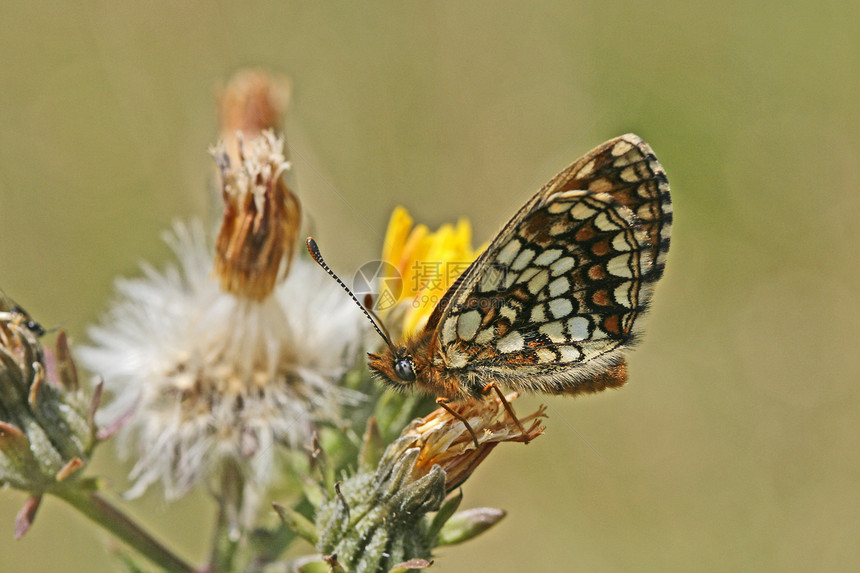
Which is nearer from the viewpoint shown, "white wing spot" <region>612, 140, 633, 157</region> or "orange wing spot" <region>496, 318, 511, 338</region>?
"white wing spot" <region>612, 140, 633, 157</region>

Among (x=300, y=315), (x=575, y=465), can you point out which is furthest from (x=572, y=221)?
(x=575, y=465)

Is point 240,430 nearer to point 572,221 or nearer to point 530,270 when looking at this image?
point 530,270

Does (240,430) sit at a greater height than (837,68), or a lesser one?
lesser

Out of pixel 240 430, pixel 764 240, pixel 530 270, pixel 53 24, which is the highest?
pixel 53 24

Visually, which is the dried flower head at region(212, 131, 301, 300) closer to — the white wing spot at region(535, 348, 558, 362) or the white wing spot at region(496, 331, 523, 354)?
the white wing spot at region(496, 331, 523, 354)

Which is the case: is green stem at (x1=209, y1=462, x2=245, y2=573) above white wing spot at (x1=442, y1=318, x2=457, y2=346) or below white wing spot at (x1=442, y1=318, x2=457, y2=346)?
below

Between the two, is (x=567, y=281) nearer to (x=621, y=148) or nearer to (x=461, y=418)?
(x=621, y=148)

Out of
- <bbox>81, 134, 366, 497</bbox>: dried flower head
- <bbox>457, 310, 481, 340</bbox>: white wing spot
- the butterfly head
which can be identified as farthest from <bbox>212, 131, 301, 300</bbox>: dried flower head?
<bbox>457, 310, 481, 340</bbox>: white wing spot

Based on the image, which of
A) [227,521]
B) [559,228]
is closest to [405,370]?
[559,228]
